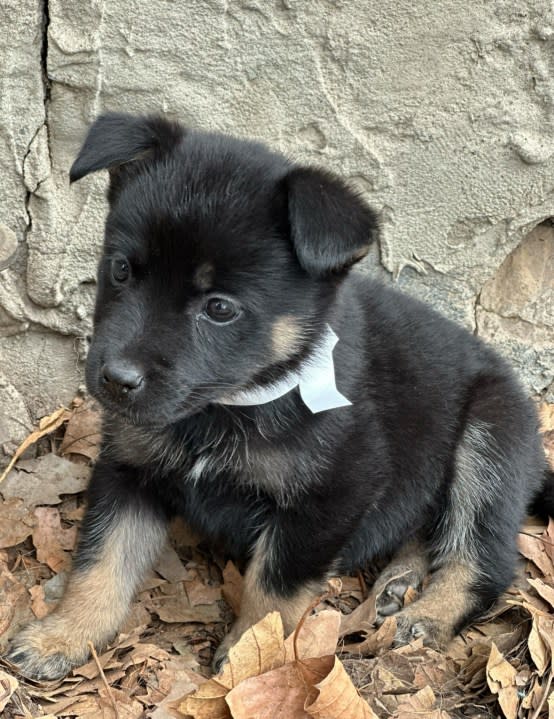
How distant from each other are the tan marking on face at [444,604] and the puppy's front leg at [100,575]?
1003 millimetres

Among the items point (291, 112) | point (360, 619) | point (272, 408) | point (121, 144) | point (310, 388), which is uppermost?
point (121, 144)

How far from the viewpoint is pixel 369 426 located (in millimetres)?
3082

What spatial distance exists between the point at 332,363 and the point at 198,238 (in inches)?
25.7

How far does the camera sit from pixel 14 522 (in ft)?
11.3

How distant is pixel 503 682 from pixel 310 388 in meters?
1.19

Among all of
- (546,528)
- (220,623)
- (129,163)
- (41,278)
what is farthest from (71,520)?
(546,528)

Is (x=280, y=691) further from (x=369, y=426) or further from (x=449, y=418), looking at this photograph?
(x=449, y=418)

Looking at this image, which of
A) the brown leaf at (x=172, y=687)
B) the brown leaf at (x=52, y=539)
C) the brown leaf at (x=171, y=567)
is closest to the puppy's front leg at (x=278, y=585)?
the brown leaf at (x=172, y=687)

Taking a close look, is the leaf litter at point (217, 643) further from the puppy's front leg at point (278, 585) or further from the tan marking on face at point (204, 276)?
the tan marking on face at point (204, 276)

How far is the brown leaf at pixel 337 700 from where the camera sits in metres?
2.58

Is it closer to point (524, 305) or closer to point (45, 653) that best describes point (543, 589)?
point (524, 305)

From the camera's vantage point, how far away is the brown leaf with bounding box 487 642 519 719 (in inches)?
115

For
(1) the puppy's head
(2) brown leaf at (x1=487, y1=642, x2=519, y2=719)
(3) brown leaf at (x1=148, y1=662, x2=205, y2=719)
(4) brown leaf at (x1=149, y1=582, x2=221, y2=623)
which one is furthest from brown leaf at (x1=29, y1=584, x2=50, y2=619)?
(2) brown leaf at (x1=487, y1=642, x2=519, y2=719)

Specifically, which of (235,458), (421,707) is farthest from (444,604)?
(235,458)
